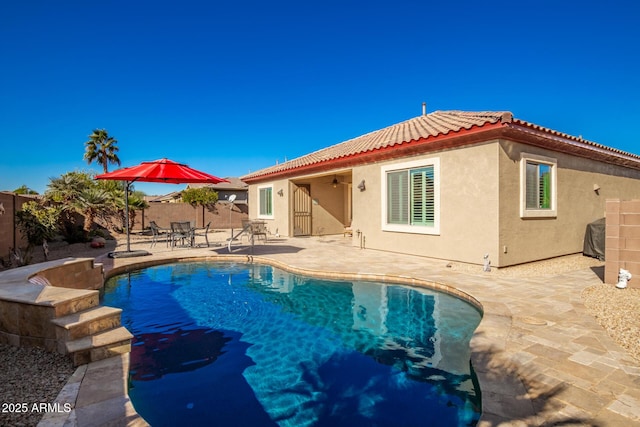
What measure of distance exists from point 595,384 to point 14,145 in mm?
33396

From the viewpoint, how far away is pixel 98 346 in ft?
11.3

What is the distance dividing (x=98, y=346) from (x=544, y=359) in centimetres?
473

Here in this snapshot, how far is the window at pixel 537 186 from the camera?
8.73 metres

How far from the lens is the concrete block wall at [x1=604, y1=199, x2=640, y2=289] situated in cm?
618

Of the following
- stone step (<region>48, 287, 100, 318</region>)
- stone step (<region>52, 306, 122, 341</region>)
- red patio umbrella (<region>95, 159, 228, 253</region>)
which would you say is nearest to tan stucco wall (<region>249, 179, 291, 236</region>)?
red patio umbrella (<region>95, 159, 228, 253</region>)

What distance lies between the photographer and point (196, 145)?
98.5 ft

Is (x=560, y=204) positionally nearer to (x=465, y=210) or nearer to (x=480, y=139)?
(x=465, y=210)

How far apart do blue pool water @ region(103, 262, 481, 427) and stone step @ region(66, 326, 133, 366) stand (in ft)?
1.52

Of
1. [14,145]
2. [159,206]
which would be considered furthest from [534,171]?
[14,145]

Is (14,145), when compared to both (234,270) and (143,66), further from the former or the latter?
(234,270)

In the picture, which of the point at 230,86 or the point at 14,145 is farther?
the point at 14,145

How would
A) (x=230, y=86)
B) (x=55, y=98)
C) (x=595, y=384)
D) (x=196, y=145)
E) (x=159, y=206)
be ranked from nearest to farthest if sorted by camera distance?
(x=595, y=384)
(x=55, y=98)
(x=230, y=86)
(x=159, y=206)
(x=196, y=145)

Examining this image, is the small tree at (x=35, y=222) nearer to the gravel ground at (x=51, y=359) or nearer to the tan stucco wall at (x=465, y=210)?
the gravel ground at (x=51, y=359)

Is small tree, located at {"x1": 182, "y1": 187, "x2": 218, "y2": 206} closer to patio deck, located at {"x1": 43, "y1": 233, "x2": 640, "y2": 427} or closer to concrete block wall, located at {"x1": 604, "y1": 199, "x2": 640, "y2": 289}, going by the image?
patio deck, located at {"x1": 43, "y1": 233, "x2": 640, "y2": 427}
